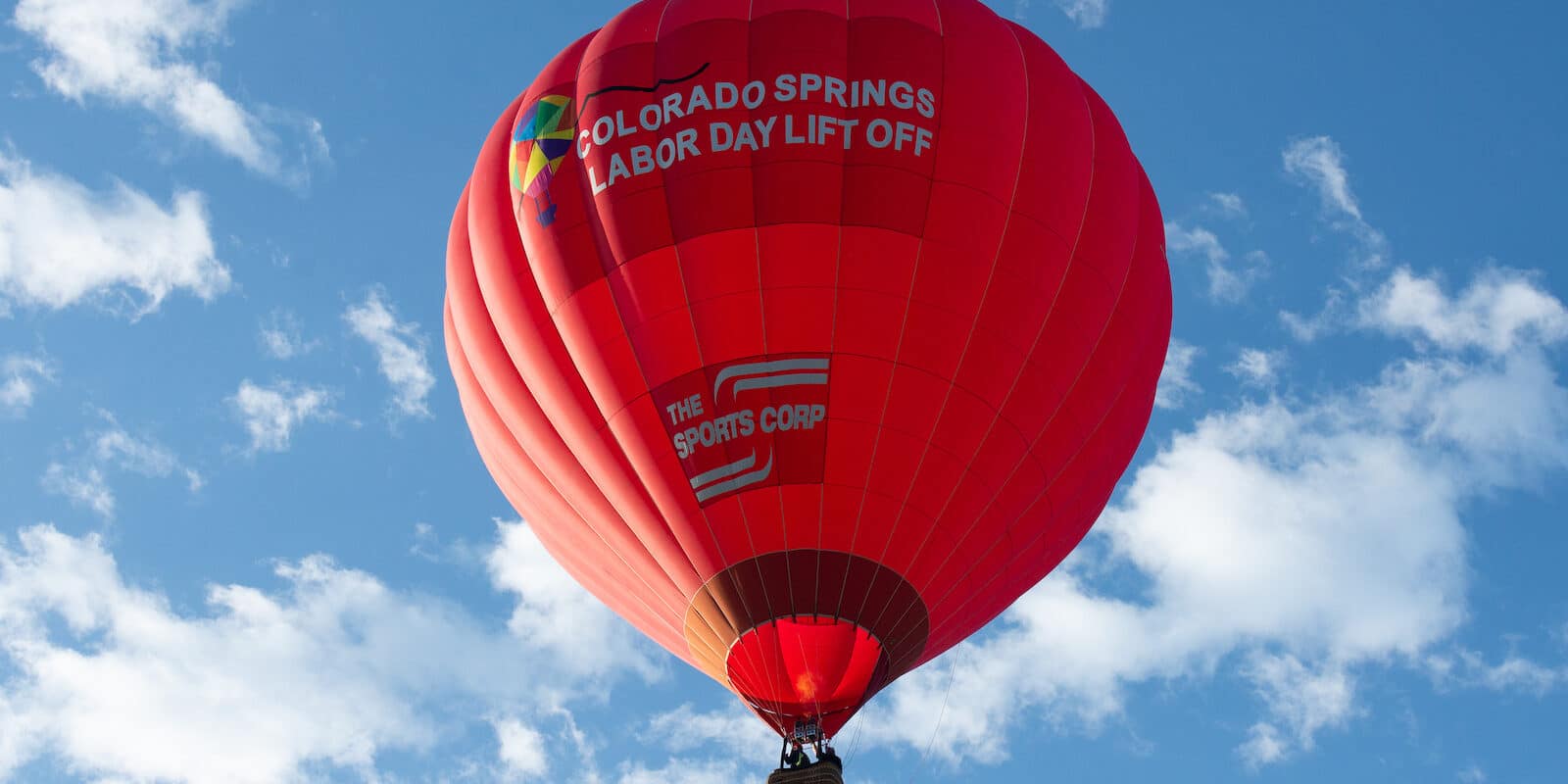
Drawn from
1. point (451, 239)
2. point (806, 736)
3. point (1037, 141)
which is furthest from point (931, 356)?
point (451, 239)

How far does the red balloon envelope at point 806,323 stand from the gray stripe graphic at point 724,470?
0.7 inches

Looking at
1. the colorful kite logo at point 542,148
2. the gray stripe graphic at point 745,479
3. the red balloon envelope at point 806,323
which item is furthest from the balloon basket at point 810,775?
the colorful kite logo at point 542,148

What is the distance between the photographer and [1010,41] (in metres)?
19.1

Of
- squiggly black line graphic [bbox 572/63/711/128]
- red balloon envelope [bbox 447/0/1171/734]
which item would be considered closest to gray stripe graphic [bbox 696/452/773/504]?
red balloon envelope [bbox 447/0/1171/734]

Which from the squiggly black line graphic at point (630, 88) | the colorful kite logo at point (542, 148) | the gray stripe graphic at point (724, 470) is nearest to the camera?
the gray stripe graphic at point (724, 470)

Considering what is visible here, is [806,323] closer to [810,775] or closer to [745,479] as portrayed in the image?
[745,479]

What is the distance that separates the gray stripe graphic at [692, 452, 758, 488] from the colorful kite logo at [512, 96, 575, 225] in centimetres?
278

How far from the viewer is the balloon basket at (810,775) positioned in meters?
17.5

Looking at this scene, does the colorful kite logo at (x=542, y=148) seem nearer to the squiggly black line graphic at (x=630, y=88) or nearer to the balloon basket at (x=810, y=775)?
the squiggly black line graphic at (x=630, y=88)

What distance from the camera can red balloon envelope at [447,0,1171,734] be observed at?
17.4 metres

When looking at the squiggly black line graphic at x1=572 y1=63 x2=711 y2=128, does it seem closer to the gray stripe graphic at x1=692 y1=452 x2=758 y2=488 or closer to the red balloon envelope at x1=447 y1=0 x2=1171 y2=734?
the red balloon envelope at x1=447 y1=0 x2=1171 y2=734

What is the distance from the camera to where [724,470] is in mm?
17375

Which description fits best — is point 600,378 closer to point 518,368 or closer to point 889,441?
point 518,368

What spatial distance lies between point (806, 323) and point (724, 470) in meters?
1.44
